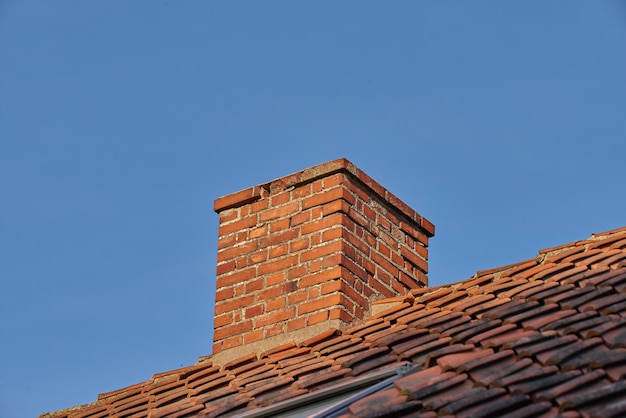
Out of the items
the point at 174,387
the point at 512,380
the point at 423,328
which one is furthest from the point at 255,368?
the point at 512,380

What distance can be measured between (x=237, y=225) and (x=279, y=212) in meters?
0.33

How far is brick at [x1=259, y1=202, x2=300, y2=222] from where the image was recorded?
7.00 m

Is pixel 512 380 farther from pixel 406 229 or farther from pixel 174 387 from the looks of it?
pixel 406 229

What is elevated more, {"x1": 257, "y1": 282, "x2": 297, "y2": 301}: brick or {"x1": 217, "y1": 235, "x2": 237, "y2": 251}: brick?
{"x1": 217, "y1": 235, "x2": 237, "y2": 251}: brick

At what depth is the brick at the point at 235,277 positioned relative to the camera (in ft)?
22.8

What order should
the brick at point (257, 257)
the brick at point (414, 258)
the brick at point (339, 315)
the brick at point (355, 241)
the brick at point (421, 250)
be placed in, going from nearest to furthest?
1. the brick at point (339, 315)
2. the brick at point (355, 241)
3. the brick at point (257, 257)
4. the brick at point (414, 258)
5. the brick at point (421, 250)

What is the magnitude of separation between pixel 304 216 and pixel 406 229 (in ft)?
2.72

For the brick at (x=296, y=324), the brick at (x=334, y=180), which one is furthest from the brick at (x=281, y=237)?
the brick at (x=296, y=324)

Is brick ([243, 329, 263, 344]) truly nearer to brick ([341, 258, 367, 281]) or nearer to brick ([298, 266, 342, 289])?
brick ([298, 266, 342, 289])

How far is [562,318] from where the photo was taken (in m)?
4.87

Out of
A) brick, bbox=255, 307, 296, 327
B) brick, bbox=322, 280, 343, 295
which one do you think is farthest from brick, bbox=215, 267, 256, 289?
brick, bbox=322, 280, 343, 295

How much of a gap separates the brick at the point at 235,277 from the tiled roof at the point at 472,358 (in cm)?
50

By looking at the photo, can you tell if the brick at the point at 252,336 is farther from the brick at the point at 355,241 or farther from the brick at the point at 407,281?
the brick at the point at 407,281

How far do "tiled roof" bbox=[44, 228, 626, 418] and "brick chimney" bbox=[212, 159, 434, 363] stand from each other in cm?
23
